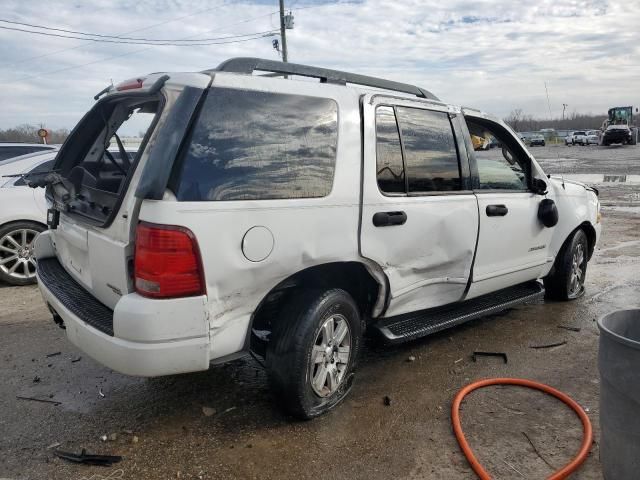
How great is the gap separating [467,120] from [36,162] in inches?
201

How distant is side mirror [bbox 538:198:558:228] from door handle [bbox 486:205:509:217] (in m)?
0.62

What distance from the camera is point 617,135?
44781 mm

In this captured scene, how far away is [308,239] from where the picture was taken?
9.81 feet

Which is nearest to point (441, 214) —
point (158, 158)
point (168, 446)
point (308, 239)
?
point (308, 239)

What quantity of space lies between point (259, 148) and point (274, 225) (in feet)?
1.38

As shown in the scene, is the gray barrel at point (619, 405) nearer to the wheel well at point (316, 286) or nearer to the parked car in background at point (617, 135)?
the wheel well at point (316, 286)

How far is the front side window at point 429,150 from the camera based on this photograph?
3.64 metres

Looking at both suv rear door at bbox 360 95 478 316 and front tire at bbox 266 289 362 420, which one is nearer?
front tire at bbox 266 289 362 420

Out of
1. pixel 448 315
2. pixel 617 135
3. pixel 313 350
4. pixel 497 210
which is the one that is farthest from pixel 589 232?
pixel 617 135

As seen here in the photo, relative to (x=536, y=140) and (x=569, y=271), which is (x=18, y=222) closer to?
(x=569, y=271)

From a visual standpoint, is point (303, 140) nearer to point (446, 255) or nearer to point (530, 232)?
point (446, 255)

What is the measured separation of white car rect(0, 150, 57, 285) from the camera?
609 centimetres

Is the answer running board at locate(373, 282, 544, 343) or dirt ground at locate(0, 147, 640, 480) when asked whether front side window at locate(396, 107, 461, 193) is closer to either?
running board at locate(373, 282, 544, 343)

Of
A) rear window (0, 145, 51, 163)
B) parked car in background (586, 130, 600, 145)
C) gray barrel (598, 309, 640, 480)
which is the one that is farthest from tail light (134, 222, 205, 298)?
parked car in background (586, 130, 600, 145)
